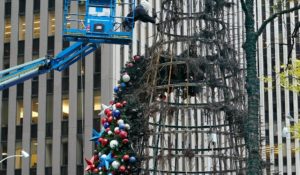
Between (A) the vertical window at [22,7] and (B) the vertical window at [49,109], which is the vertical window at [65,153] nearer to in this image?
(B) the vertical window at [49,109]

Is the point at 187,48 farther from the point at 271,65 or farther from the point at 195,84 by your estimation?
the point at 271,65

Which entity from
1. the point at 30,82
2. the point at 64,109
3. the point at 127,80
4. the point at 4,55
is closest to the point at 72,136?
the point at 64,109

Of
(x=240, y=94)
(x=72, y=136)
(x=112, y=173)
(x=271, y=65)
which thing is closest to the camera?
(x=112, y=173)

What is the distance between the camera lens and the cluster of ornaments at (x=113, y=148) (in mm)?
17109

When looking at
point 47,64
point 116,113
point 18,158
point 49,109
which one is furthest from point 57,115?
point 116,113

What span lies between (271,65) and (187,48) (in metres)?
57.8

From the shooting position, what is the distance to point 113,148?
17.3m

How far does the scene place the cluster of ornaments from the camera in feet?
56.1

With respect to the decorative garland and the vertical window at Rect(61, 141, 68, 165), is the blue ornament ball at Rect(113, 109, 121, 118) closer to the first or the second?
the decorative garland

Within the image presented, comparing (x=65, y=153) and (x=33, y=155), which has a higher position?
(x=65, y=153)

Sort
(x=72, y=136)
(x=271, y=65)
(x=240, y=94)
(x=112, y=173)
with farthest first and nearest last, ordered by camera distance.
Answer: (x=271, y=65), (x=72, y=136), (x=240, y=94), (x=112, y=173)

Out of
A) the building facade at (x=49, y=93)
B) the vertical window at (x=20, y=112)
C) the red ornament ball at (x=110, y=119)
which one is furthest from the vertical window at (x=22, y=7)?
the red ornament ball at (x=110, y=119)

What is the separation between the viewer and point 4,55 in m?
52.0

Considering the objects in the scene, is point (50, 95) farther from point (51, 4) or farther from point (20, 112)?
point (51, 4)
